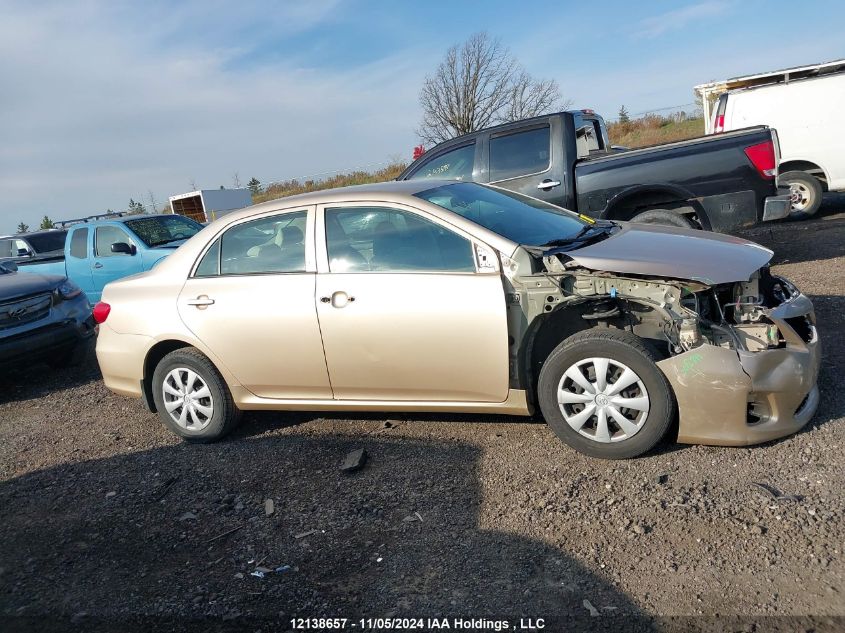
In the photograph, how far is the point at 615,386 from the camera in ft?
11.7

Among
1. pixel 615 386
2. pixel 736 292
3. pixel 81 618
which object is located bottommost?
pixel 81 618

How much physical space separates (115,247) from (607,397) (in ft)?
26.9

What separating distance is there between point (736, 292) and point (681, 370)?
79cm

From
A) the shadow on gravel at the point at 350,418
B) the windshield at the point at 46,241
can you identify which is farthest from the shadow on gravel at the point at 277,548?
the windshield at the point at 46,241

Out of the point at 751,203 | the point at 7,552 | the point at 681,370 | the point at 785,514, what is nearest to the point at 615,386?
the point at 681,370

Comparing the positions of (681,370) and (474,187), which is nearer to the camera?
(681,370)

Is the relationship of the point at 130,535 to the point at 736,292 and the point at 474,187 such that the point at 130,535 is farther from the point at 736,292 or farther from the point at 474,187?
the point at 736,292

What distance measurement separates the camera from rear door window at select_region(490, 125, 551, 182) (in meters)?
7.54

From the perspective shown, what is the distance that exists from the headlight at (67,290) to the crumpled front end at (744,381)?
6.42 metres

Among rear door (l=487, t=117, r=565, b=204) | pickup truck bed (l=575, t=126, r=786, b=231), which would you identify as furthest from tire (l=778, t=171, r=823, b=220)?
rear door (l=487, t=117, r=565, b=204)

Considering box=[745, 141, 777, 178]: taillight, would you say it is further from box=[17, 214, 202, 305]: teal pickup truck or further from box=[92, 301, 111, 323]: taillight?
box=[17, 214, 202, 305]: teal pickup truck

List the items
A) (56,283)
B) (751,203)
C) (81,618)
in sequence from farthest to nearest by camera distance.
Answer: (56,283) < (751,203) < (81,618)

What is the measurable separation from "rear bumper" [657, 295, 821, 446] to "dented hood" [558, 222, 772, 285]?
416 mm

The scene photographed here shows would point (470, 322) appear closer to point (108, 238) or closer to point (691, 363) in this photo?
point (691, 363)
